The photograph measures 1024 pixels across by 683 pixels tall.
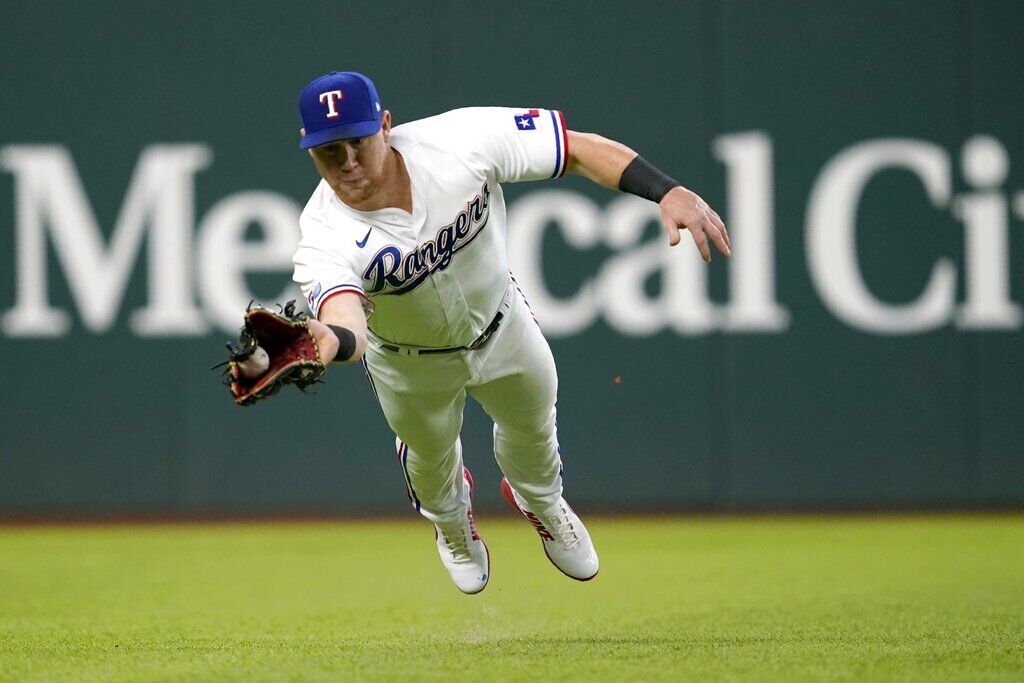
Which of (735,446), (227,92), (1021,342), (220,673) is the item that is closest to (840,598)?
(220,673)

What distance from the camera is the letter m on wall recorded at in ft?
27.8

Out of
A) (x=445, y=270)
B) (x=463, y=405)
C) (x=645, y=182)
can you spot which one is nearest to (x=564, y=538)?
(x=463, y=405)

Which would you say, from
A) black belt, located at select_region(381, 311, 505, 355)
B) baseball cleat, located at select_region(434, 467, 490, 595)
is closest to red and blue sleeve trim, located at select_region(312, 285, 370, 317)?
black belt, located at select_region(381, 311, 505, 355)

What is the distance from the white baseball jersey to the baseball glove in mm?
482

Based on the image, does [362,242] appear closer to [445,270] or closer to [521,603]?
[445,270]

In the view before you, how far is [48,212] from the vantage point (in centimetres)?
849

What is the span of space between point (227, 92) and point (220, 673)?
18.7 feet

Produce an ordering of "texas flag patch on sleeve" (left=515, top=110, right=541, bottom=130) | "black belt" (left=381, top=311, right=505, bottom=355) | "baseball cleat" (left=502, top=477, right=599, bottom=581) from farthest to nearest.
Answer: "baseball cleat" (left=502, top=477, right=599, bottom=581) → "black belt" (left=381, top=311, right=505, bottom=355) → "texas flag patch on sleeve" (left=515, top=110, right=541, bottom=130)

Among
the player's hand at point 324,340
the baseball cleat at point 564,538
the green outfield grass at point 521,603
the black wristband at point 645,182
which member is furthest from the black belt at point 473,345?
the player's hand at point 324,340

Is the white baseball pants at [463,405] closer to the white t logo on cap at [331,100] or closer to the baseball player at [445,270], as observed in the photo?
the baseball player at [445,270]

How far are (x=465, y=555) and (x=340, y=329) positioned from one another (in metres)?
1.94

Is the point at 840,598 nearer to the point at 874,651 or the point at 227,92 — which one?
the point at 874,651

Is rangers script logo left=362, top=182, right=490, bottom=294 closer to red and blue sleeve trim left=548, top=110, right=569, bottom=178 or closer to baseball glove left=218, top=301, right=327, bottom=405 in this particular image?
red and blue sleeve trim left=548, top=110, right=569, bottom=178

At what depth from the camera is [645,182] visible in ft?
13.0
